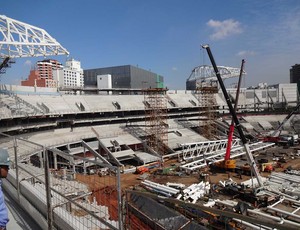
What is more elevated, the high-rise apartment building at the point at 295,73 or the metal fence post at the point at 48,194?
the high-rise apartment building at the point at 295,73

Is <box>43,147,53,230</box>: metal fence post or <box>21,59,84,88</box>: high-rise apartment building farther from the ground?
<box>21,59,84,88</box>: high-rise apartment building

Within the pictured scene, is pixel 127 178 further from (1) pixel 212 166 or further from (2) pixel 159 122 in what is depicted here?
(2) pixel 159 122

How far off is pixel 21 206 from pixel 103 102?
34702 mm

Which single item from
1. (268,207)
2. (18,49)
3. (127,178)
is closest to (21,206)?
(268,207)

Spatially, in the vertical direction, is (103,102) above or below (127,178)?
above

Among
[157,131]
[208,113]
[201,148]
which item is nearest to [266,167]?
[201,148]

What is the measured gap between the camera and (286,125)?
4928 centimetres

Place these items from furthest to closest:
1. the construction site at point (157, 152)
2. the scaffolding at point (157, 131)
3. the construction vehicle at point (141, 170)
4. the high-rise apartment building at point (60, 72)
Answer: the high-rise apartment building at point (60, 72) < the scaffolding at point (157, 131) < the construction vehicle at point (141, 170) < the construction site at point (157, 152)

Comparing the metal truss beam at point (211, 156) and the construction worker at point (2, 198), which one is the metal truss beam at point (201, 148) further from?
the construction worker at point (2, 198)

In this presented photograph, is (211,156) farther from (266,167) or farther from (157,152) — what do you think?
(157,152)

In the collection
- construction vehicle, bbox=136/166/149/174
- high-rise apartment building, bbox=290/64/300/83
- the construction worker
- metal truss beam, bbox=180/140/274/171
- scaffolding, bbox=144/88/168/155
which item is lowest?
construction vehicle, bbox=136/166/149/174

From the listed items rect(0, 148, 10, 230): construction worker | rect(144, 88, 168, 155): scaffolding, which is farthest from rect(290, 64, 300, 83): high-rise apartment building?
rect(0, 148, 10, 230): construction worker

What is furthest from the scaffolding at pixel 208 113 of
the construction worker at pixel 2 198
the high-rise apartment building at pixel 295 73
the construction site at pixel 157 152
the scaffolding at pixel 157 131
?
the high-rise apartment building at pixel 295 73

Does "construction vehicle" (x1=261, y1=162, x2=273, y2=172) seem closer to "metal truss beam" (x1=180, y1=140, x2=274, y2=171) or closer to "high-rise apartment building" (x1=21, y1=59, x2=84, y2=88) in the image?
"metal truss beam" (x1=180, y1=140, x2=274, y2=171)
